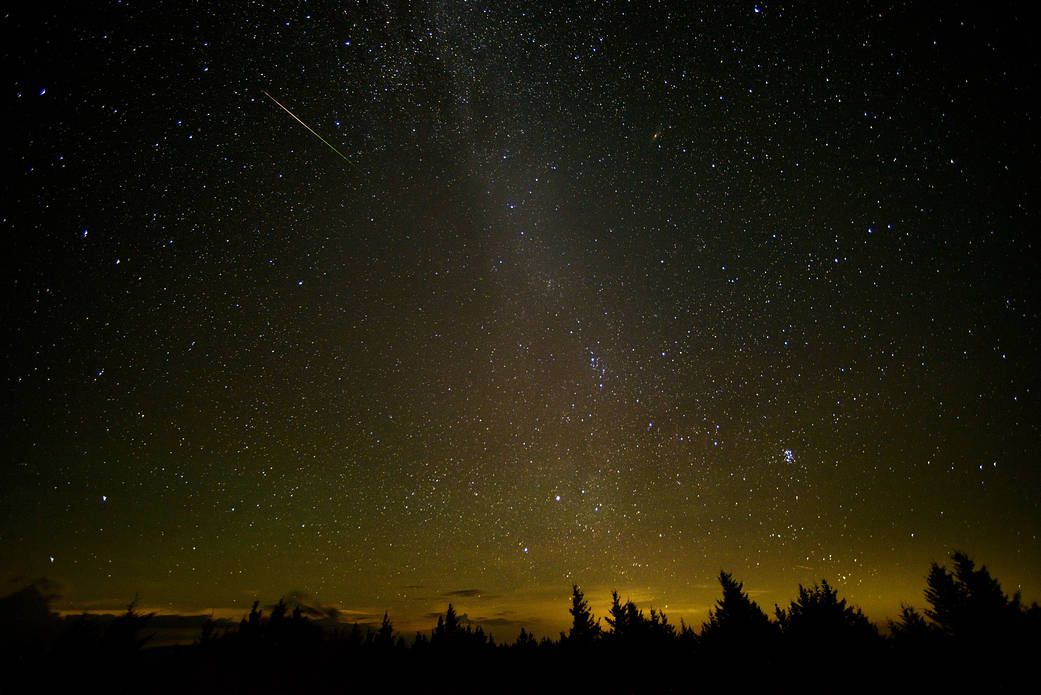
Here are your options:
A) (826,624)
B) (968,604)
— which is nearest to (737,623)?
(826,624)

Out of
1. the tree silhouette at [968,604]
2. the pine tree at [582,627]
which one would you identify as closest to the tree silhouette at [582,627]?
Result: the pine tree at [582,627]

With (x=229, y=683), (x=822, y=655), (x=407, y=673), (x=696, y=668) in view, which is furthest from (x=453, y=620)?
(x=822, y=655)

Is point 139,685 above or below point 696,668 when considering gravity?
below

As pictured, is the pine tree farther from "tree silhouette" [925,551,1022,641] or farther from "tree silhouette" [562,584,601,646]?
"tree silhouette" [925,551,1022,641]

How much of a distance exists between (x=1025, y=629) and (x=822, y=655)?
28.4ft

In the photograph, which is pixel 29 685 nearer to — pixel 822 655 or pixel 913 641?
pixel 822 655

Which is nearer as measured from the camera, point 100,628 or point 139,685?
point 139,685

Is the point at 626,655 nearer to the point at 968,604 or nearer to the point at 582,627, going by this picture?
the point at 582,627

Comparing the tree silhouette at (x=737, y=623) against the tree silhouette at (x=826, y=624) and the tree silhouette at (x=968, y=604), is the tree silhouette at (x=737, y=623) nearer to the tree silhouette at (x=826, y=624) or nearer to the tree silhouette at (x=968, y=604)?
the tree silhouette at (x=826, y=624)

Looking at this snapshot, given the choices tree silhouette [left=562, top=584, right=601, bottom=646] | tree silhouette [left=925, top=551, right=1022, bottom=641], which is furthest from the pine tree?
tree silhouette [left=925, top=551, right=1022, bottom=641]

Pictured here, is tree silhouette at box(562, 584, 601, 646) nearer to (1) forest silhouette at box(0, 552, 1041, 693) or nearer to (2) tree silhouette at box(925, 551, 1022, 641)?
(1) forest silhouette at box(0, 552, 1041, 693)

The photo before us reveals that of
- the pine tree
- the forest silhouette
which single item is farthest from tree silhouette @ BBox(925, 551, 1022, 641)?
the pine tree

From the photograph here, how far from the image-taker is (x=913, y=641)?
23.6 m

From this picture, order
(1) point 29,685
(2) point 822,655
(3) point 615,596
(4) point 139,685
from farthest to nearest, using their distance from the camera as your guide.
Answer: (4) point 139,685 < (3) point 615,596 < (1) point 29,685 < (2) point 822,655
